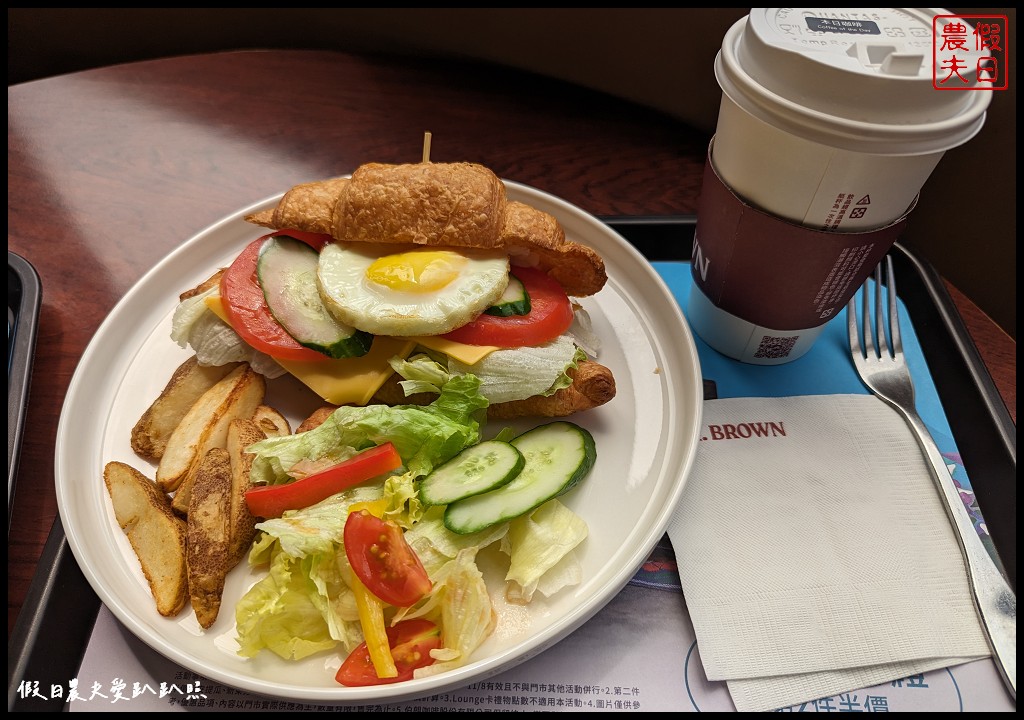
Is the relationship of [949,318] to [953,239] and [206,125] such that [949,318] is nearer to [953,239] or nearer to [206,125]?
[953,239]

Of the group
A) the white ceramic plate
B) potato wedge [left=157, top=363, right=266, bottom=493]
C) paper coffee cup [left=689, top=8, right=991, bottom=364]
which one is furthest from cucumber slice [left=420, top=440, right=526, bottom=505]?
paper coffee cup [left=689, top=8, right=991, bottom=364]

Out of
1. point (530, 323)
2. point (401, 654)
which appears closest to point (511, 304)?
point (530, 323)

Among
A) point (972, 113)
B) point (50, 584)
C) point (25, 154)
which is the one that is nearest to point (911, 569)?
point (972, 113)

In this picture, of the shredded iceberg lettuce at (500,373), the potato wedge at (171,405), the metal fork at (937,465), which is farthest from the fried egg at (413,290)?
the metal fork at (937,465)

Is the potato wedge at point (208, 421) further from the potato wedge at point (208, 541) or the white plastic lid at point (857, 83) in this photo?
the white plastic lid at point (857, 83)

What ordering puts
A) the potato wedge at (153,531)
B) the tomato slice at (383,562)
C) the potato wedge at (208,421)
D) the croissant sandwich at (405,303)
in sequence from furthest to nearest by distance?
the croissant sandwich at (405,303) < the potato wedge at (208,421) < the potato wedge at (153,531) < the tomato slice at (383,562)

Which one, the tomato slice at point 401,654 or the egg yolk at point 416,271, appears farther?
the egg yolk at point 416,271

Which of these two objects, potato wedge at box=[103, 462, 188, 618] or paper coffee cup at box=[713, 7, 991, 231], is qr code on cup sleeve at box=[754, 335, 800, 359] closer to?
paper coffee cup at box=[713, 7, 991, 231]
